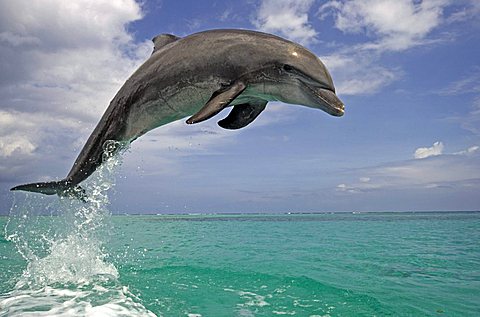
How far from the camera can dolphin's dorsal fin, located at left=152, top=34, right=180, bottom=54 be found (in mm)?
6191

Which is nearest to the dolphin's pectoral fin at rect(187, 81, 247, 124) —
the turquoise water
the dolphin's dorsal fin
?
the dolphin's dorsal fin

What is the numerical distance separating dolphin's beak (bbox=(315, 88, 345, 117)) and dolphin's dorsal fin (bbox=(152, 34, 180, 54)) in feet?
7.96

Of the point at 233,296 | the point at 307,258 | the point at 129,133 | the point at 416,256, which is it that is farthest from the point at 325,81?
the point at 416,256

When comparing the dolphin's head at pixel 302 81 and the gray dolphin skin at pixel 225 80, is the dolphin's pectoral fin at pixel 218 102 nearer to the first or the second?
the gray dolphin skin at pixel 225 80

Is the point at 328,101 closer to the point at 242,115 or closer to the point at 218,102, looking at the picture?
the point at 218,102

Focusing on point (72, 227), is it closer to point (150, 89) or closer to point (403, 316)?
point (150, 89)

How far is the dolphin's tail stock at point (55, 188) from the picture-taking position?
7.27 meters

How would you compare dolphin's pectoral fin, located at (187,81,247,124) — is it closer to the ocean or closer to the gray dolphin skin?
the gray dolphin skin

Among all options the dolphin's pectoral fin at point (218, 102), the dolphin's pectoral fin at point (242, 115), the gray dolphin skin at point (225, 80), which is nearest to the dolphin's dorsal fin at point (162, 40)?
the gray dolphin skin at point (225, 80)

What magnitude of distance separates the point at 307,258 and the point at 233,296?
308 inches

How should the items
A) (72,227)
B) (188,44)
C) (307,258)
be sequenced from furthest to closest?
(307,258), (72,227), (188,44)

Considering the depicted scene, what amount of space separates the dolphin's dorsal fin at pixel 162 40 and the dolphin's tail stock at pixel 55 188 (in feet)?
9.13

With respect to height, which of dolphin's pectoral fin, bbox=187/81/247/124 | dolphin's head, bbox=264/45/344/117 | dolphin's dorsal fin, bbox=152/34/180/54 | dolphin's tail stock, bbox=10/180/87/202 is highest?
dolphin's dorsal fin, bbox=152/34/180/54

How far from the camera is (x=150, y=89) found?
18.7ft
